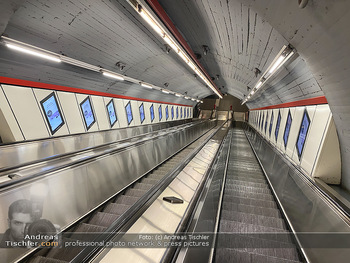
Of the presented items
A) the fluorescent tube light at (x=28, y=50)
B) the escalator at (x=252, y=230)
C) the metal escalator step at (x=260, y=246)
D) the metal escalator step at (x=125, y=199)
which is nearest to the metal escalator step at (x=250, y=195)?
the escalator at (x=252, y=230)

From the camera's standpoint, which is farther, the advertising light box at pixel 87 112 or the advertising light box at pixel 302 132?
the advertising light box at pixel 87 112

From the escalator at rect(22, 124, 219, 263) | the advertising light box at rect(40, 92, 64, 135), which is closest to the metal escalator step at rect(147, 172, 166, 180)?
the escalator at rect(22, 124, 219, 263)

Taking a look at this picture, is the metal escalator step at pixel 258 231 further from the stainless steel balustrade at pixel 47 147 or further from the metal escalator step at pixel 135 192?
the stainless steel balustrade at pixel 47 147

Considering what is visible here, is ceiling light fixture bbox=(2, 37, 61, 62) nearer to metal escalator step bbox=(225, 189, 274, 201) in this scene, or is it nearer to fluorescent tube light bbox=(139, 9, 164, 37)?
fluorescent tube light bbox=(139, 9, 164, 37)

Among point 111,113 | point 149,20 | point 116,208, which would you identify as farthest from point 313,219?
point 111,113

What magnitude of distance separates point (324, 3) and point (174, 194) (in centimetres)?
255

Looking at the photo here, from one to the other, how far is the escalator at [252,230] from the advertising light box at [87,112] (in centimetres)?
609

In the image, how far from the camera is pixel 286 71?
474 centimetres

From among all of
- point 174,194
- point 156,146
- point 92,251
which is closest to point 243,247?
point 174,194

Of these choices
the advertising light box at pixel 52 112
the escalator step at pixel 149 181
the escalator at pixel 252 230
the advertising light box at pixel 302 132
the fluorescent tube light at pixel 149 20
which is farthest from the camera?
the advertising light box at pixel 52 112

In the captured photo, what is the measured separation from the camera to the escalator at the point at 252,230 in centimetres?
245

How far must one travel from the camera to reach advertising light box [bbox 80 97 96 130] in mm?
7963

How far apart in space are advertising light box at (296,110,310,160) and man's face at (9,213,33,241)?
574 cm

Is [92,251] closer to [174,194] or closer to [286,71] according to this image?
[174,194]
